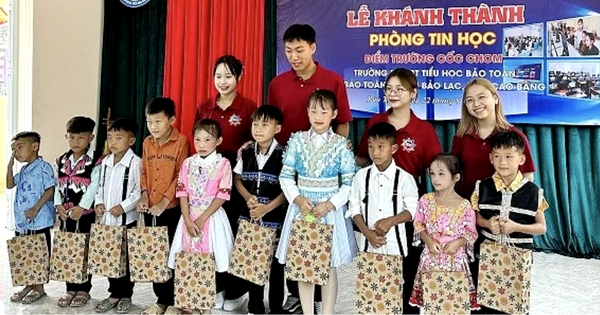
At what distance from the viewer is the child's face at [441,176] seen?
247 centimetres

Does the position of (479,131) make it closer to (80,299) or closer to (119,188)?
(119,188)

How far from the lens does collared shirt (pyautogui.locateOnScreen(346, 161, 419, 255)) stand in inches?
101

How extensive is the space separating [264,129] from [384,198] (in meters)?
0.62

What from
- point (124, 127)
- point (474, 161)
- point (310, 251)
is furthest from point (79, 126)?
point (474, 161)

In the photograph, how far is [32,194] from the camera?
10.4ft

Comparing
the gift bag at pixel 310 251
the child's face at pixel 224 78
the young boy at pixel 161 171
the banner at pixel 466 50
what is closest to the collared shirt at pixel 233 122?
the child's face at pixel 224 78

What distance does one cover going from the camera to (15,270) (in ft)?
10.2

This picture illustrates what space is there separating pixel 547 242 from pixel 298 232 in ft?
8.67

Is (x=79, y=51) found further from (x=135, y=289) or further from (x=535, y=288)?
(x=535, y=288)

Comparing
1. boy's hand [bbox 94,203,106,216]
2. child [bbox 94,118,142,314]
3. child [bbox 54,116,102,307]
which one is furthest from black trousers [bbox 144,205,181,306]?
child [bbox 54,116,102,307]

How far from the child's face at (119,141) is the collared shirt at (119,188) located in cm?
3

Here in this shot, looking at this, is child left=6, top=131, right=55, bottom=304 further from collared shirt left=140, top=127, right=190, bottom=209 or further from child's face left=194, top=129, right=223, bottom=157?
child's face left=194, top=129, right=223, bottom=157

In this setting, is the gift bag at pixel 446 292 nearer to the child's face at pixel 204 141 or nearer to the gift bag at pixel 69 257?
the child's face at pixel 204 141

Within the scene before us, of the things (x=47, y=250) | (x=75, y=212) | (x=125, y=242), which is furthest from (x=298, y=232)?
(x=47, y=250)
